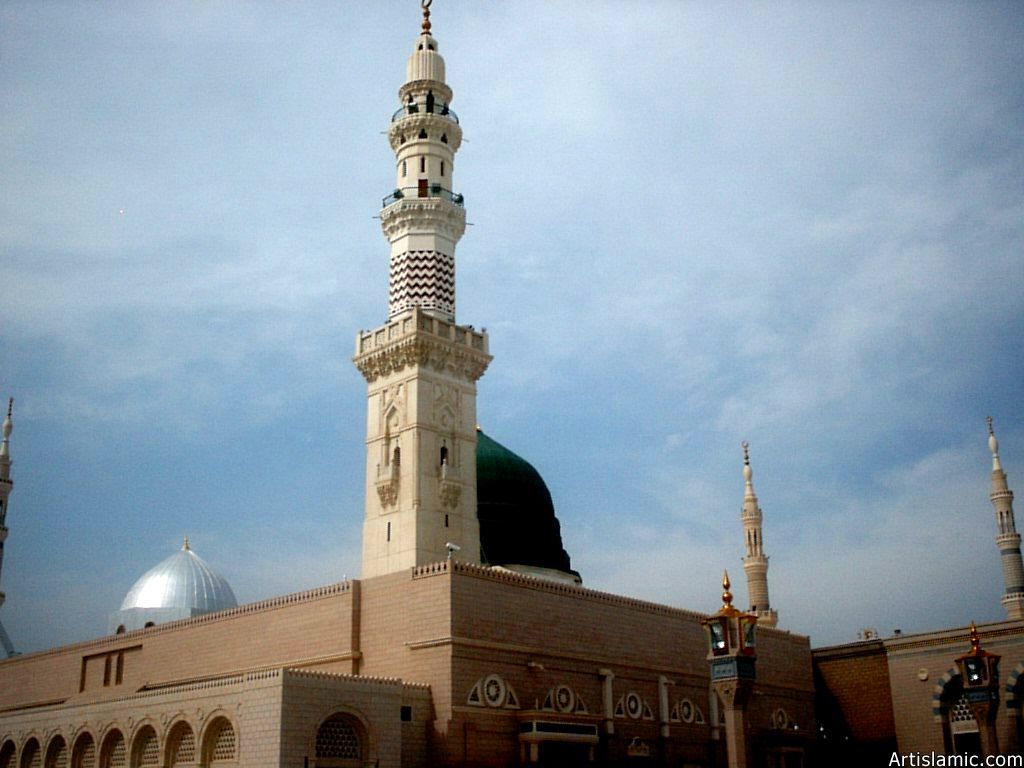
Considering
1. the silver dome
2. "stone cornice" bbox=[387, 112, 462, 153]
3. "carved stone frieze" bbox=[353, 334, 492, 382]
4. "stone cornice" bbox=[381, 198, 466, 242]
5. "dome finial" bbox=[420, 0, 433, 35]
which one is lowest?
the silver dome

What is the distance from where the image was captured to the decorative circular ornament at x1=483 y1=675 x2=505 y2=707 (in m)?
24.7

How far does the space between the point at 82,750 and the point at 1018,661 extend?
24843 millimetres

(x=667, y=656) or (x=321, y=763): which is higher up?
(x=667, y=656)

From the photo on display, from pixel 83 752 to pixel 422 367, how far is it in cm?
1276

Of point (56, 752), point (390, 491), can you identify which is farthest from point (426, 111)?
point (56, 752)

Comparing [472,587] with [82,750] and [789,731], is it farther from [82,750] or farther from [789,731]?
[789,731]

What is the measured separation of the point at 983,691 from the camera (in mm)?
24688

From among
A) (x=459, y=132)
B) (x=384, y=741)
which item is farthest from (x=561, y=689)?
(x=459, y=132)

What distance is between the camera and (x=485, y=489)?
111ft

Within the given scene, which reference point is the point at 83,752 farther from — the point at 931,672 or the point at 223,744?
the point at 931,672

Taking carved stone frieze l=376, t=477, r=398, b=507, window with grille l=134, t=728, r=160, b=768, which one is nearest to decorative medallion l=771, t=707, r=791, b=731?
carved stone frieze l=376, t=477, r=398, b=507

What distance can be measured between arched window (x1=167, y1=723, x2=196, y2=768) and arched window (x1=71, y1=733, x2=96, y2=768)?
3.32 metres

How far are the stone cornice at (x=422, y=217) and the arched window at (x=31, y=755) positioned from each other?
16711 mm

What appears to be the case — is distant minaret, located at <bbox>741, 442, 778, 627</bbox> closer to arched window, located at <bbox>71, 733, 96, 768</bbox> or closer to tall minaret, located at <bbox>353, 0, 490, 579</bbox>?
tall minaret, located at <bbox>353, 0, 490, 579</bbox>
